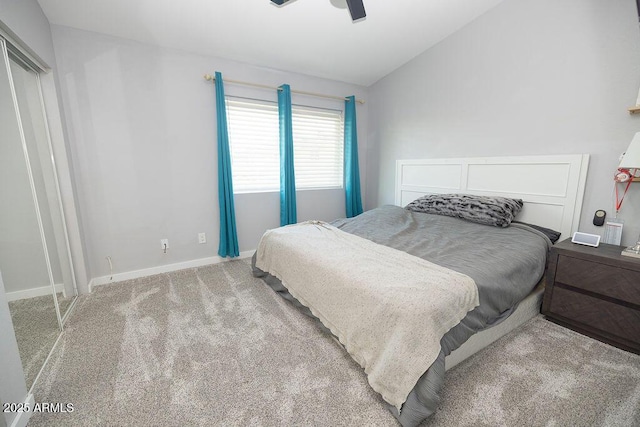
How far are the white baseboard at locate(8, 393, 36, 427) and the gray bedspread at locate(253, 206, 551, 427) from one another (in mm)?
1430

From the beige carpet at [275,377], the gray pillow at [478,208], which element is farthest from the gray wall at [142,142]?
the gray pillow at [478,208]

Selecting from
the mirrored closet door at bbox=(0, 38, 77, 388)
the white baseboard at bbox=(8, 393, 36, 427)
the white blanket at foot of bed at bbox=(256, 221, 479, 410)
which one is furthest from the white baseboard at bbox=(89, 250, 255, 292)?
the white blanket at foot of bed at bbox=(256, 221, 479, 410)

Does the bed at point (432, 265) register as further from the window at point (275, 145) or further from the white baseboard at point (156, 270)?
the window at point (275, 145)

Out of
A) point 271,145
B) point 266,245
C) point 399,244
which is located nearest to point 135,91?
point 271,145

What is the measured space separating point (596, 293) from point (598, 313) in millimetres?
126

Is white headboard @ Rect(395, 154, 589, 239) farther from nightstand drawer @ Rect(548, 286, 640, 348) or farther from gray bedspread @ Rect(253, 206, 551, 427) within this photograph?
nightstand drawer @ Rect(548, 286, 640, 348)

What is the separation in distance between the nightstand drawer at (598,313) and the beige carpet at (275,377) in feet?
0.37

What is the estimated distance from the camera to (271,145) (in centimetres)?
322

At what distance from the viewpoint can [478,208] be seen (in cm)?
227

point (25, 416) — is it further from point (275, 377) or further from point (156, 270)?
point (156, 270)

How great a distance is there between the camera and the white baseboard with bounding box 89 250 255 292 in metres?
2.49

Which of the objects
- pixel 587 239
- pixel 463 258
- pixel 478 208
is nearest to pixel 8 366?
pixel 463 258

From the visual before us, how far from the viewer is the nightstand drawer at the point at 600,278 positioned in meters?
1.46

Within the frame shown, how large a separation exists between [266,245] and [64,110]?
212 centimetres
